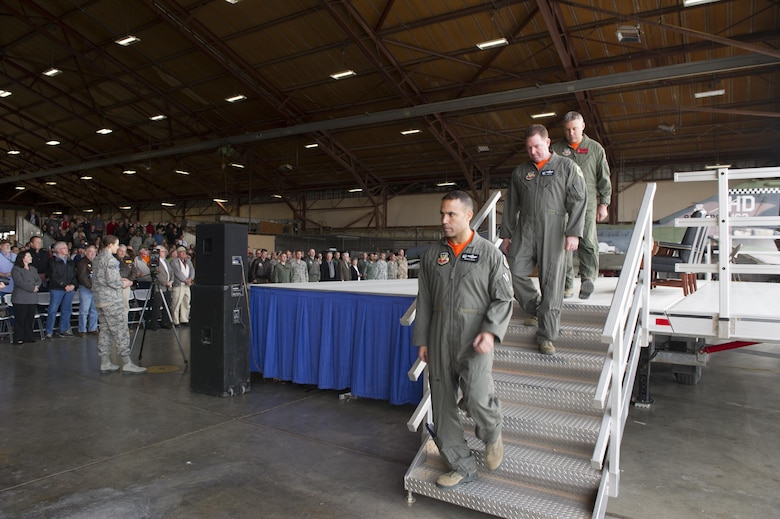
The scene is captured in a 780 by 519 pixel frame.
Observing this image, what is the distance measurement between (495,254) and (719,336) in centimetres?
204

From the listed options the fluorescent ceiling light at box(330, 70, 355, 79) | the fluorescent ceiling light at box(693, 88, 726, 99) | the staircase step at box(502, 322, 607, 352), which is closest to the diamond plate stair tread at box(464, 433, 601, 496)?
the staircase step at box(502, 322, 607, 352)

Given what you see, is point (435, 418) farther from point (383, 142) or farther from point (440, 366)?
point (383, 142)

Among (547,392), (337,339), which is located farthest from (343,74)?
(547,392)

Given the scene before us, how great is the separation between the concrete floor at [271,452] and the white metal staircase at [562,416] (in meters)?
0.27

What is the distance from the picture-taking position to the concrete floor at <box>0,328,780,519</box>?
10.6ft

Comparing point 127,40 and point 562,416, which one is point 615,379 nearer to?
point 562,416

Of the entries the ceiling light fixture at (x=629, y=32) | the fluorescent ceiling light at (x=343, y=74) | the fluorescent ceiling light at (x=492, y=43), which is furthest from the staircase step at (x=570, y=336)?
the fluorescent ceiling light at (x=343, y=74)

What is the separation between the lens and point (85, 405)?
17.4ft

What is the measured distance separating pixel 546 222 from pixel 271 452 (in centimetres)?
292

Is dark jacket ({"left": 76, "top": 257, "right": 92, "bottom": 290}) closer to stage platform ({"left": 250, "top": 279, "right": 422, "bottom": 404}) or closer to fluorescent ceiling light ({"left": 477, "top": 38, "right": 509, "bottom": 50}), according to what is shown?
stage platform ({"left": 250, "top": 279, "right": 422, "bottom": 404})

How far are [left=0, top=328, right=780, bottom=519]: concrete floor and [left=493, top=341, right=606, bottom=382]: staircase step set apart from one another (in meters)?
0.88


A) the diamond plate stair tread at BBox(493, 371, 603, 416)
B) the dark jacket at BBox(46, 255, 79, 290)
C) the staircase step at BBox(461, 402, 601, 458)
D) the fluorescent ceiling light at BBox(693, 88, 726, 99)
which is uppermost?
the fluorescent ceiling light at BBox(693, 88, 726, 99)

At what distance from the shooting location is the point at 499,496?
3029mm

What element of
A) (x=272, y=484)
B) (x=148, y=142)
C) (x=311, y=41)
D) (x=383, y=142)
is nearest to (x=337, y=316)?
(x=272, y=484)
